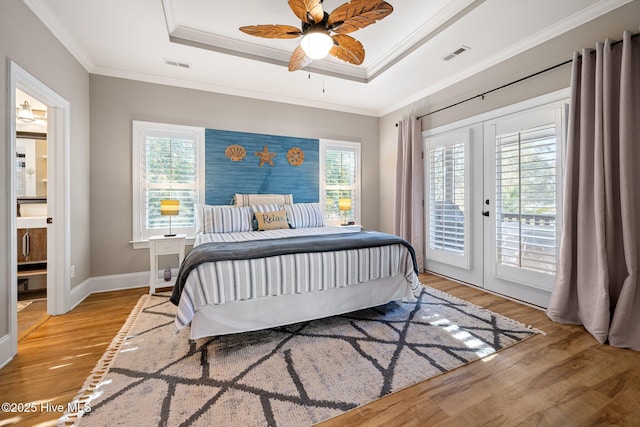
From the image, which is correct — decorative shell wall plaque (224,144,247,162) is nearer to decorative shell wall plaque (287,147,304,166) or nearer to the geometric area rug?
decorative shell wall plaque (287,147,304,166)

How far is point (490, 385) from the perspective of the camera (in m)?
1.65

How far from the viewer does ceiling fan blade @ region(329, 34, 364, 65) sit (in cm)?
240

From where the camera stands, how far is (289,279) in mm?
2225

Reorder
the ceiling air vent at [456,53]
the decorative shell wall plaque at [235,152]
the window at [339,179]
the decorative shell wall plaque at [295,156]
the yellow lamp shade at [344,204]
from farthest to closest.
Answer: the window at [339,179]
the yellow lamp shade at [344,204]
the decorative shell wall plaque at [295,156]
the decorative shell wall plaque at [235,152]
the ceiling air vent at [456,53]

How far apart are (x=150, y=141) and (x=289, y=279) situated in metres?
2.87

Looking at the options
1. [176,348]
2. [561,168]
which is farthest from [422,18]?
[176,348]

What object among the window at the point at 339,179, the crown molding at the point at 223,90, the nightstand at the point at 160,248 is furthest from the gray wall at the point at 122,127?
the window at the point at 339,179

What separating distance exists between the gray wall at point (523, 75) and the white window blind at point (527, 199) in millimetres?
426

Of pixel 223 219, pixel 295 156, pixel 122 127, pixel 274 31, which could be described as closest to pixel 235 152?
pixel 295 156

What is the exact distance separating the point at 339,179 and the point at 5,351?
418 cm

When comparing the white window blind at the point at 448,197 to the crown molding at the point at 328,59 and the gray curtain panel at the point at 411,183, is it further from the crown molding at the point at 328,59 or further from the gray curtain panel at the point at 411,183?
the crown molding at the point at 328,59

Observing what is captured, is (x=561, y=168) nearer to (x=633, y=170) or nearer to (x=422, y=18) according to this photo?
(x=633, y=170)

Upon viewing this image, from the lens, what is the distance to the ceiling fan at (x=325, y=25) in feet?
6.57

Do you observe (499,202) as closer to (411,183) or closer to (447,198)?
(447,198)
